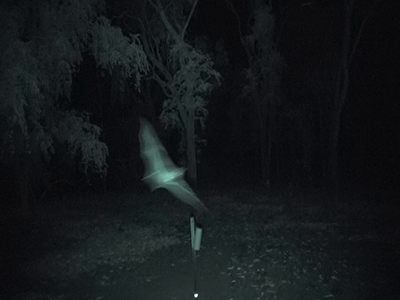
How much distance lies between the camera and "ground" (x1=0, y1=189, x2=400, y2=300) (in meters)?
8.02

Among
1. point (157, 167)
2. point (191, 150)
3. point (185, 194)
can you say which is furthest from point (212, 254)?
point (191, 150)

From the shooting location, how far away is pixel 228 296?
7.69m

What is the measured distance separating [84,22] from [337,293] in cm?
922

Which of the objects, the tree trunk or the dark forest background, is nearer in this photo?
the dark forest background

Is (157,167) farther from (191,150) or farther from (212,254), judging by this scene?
(212,254)

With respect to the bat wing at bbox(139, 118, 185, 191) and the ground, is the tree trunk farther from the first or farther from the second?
the ground

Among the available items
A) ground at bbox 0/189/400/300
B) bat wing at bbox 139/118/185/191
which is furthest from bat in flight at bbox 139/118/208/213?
ground at bbox 0/189/400/300

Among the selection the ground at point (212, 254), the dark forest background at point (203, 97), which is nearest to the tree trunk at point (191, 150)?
the dark forest background at point (203, 97)

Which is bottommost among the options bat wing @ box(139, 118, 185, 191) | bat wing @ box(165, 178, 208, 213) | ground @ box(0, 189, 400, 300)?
ground @ box(0, 189, 400, 300)

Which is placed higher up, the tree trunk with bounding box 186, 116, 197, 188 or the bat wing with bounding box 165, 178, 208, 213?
the tree trunk with bounding box 186, 116, 197, 188

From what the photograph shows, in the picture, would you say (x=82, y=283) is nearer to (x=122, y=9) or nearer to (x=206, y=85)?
(x=206, y=85)

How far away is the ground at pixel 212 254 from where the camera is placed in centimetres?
802

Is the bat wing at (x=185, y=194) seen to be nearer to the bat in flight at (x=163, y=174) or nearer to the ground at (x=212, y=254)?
the bat in flight at (x=163, y=174)

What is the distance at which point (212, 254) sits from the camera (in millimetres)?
10039
